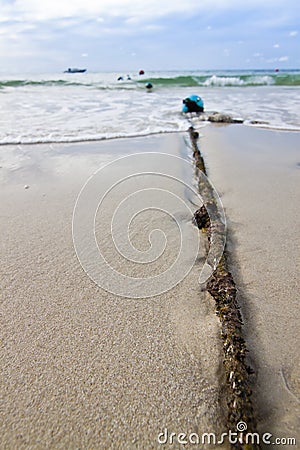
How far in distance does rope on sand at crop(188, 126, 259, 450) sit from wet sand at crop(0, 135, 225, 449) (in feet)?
0.16

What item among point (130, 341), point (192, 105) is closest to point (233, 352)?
point (130, 341)

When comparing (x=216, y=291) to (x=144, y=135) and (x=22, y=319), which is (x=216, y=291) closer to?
(x=22, y=319)

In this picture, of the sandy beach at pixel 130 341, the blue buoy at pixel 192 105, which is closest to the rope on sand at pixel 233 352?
the sandy beach at pixel 130 341

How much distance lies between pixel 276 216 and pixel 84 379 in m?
1.96

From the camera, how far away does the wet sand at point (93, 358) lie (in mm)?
1120

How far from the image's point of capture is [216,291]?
170cm

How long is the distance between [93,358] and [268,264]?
1211mm

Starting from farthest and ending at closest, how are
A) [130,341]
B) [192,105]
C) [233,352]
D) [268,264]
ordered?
[192,105]
[268,264]
[130,341]
[233,352]

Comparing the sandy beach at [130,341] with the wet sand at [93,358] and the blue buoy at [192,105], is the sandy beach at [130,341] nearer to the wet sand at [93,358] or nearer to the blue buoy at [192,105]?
the wet sand at [93,358]

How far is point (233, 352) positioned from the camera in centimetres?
131

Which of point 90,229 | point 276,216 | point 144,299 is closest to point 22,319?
point 144,299

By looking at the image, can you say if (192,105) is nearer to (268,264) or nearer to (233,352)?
(268,264)

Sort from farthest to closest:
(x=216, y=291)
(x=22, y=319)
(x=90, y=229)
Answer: (x=90, y=229)
(x=216, y=291)
(x=22, y=319)

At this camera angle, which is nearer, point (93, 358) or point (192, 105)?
point (93, 358)
